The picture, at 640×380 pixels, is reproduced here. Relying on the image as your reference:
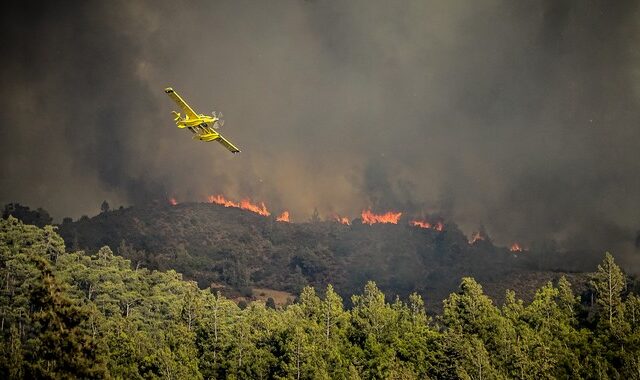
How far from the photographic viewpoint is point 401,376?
7806cm

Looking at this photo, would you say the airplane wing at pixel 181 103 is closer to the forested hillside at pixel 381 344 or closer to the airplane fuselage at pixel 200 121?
the airplane fuselage at pixel 200 121

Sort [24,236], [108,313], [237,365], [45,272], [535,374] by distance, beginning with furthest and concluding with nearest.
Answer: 1. [24,236]
2. [108,313]
3. [237,365]
4. [535,374]
5. [45,272]

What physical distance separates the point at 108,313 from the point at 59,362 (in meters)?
106

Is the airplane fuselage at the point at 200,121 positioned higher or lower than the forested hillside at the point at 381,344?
higher

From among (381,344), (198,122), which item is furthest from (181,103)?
(381,344)

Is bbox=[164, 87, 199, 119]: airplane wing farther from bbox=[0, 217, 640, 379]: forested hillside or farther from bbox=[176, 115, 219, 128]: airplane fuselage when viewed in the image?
bbox=[0, 217, 640, 379]: forested hillside

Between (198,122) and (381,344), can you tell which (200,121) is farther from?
(381,344)

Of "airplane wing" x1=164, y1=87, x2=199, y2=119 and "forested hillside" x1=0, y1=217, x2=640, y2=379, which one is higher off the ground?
"airplane wing" x1=164, y1=87, x2=199, y2=119

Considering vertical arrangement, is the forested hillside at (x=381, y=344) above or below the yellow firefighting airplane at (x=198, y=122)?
below

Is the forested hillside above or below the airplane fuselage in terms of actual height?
below

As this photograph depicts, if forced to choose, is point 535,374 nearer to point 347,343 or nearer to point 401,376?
point 401,376

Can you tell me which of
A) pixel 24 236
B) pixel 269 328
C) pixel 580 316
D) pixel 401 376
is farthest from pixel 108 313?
pixel 580 316

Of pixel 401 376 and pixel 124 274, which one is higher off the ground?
pixel 124 274

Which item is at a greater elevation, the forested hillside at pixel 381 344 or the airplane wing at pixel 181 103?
the airplane wing at pixel 181 103
